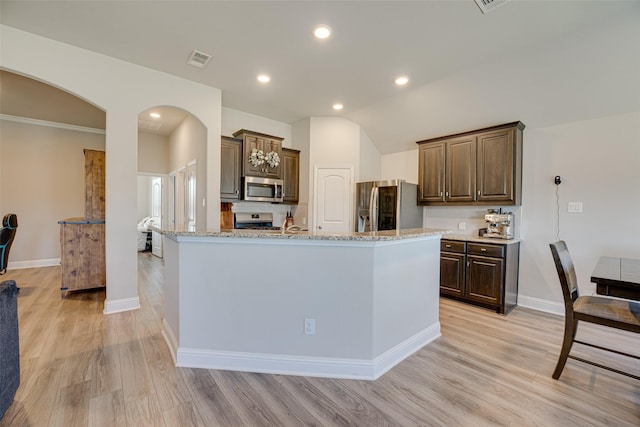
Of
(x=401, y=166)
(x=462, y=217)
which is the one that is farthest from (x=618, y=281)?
(x=401, y=166)

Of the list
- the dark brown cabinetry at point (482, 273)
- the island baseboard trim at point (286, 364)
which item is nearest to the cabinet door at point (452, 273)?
the dark brown cabinetry at point (482, 273)

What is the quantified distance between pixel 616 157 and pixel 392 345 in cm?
330

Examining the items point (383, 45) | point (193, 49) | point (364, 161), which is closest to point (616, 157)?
point (383, 45)

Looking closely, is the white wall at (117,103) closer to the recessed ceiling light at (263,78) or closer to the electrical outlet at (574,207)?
the recessed ceiling light at (263,78)

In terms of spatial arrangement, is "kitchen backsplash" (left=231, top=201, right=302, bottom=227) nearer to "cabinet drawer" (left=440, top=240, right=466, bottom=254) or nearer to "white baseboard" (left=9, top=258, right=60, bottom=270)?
"cabinet drawer" (left=440, top=240, right=466, bottom=254)

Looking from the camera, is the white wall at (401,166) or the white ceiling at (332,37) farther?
the white wall at (401,166)

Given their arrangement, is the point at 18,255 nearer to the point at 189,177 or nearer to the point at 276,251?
the point at 189,177

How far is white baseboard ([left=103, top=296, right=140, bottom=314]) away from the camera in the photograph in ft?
10.6

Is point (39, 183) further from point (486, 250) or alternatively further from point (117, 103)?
point (486, 250)

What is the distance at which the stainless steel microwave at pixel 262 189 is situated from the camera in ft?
15.0

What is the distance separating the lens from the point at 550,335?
2.85 meters

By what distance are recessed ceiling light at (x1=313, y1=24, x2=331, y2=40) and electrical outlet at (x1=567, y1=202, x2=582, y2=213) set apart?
343 centimetres

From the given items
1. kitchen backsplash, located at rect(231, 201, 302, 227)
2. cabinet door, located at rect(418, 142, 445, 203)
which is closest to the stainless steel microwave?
kitchen backsplash, located at rect(231, 201, 302, 227)

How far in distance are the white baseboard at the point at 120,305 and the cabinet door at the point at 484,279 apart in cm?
416
